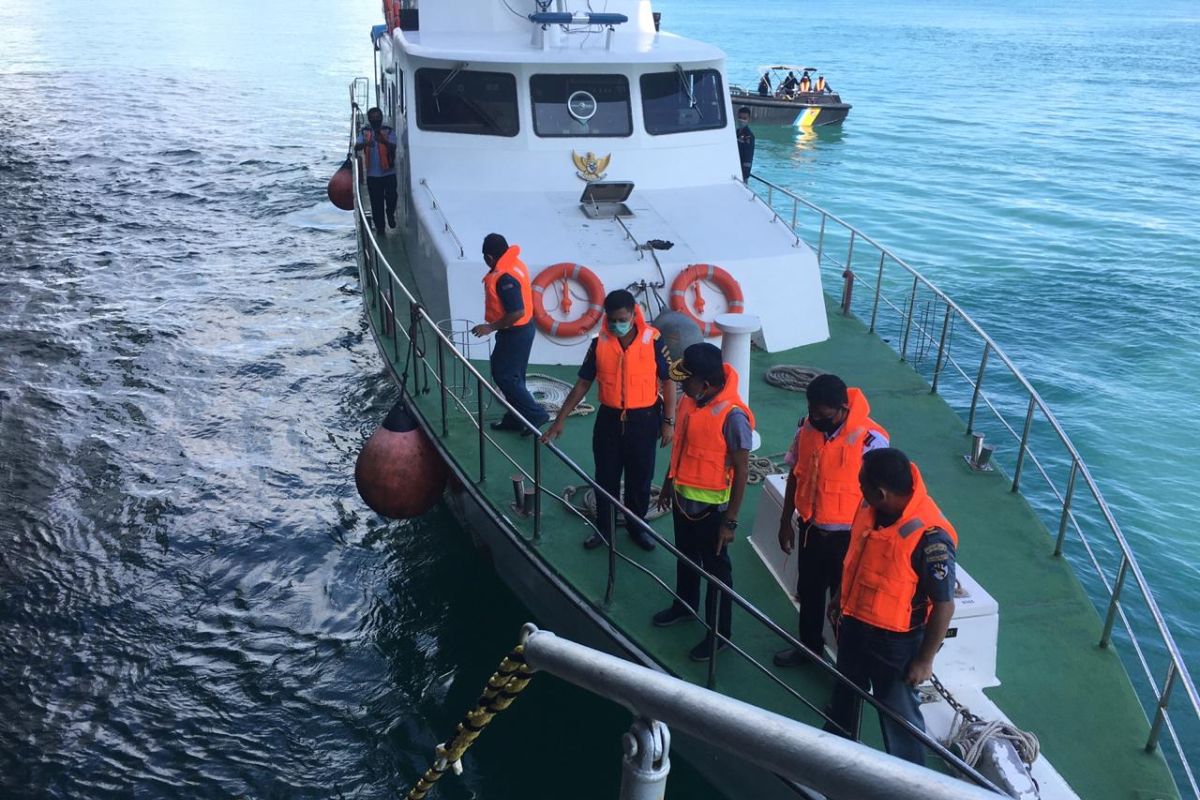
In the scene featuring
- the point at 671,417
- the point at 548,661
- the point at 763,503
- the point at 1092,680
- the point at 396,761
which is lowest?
the point at 396,761

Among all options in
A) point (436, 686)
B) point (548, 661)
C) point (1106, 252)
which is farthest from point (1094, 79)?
point (548, 661)

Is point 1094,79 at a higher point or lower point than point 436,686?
higher

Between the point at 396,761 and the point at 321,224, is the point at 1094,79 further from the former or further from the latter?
the point at 396,761

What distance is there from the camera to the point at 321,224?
16234 mm

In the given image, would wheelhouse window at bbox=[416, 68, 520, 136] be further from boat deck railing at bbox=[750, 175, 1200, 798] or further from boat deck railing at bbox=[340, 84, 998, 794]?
boat deck railing at bbox=[750, 175, 1200, 798]

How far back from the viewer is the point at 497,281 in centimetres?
565

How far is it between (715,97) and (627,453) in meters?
4.71

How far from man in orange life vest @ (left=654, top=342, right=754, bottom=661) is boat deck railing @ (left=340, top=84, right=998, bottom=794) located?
0.46 feet

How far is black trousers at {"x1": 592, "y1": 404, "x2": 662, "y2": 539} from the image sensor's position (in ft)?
15.6

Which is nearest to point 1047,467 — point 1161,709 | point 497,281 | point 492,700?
point 1161,709

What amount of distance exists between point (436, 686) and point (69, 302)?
8952 mm

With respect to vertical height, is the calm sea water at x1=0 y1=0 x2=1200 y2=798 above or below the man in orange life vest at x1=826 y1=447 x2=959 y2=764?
below

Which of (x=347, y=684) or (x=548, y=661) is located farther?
(x=347, y=684)

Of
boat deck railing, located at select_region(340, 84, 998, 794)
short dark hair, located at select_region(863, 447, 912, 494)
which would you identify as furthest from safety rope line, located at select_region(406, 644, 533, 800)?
short dark hair, located at select_region(863, 447, 912, 494)
